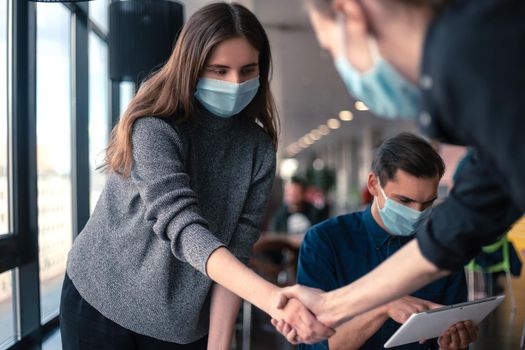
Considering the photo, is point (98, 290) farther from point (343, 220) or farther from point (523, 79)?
point (523, 79)

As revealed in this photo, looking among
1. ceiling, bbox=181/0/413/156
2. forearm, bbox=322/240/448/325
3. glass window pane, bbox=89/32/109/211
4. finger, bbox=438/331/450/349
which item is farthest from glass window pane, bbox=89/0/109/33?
forearm, bbox=322/240/448/325

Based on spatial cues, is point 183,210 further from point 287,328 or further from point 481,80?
point 481,80

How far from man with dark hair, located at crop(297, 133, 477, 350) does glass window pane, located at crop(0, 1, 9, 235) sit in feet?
6.27

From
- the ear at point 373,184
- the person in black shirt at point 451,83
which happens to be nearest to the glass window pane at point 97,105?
the ear at point 373,184

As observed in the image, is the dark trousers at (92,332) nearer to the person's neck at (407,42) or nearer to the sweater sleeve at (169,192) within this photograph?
the sweater sleeve at (169,192)

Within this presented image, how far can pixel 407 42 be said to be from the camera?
827mm

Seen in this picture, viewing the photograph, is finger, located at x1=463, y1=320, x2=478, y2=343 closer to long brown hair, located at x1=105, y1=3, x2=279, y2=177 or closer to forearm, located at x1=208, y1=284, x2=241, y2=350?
forearm, located at x1=208, y1=284, x2=241, y2=350

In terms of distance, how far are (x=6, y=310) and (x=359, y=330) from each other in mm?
2405

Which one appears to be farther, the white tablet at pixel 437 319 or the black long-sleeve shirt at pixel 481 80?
the white tablet at pixel 437 319

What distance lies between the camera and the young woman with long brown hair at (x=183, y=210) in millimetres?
1503

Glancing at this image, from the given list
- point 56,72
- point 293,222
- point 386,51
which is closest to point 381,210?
point 386,51

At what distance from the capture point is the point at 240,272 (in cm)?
145

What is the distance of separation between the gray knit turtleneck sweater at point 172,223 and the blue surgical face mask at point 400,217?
1.60 ft

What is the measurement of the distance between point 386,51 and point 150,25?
225cm
